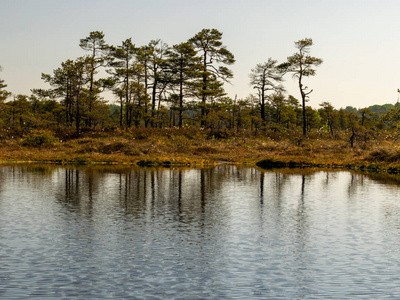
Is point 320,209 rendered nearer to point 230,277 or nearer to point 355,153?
point 230,277

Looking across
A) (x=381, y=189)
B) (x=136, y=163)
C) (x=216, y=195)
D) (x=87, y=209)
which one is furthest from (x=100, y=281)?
(x=136, y=163)

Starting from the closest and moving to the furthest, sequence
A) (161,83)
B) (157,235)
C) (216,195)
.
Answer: (157,235)
(216,195)
(161,83)

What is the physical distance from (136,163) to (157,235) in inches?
1410

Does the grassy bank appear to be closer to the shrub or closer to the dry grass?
the dry grass

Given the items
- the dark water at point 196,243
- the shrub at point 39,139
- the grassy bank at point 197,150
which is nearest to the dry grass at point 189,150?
the grassy bank at point 197,150

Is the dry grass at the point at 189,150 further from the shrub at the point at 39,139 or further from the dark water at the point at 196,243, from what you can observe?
the dark water at the point at 196,243

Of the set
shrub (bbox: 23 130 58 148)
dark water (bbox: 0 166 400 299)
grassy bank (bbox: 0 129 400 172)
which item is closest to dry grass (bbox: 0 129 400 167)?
grassy bank (bbox: 0 129 400 172)

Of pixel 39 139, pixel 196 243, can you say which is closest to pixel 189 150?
pixel 39 139

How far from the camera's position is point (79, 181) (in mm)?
33594

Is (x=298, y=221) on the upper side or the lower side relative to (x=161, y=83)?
lower

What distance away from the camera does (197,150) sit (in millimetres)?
62188

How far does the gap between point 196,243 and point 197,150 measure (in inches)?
1841

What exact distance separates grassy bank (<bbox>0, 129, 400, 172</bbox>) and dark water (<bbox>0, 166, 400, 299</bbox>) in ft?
74.3

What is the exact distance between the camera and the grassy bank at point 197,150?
52188mm
